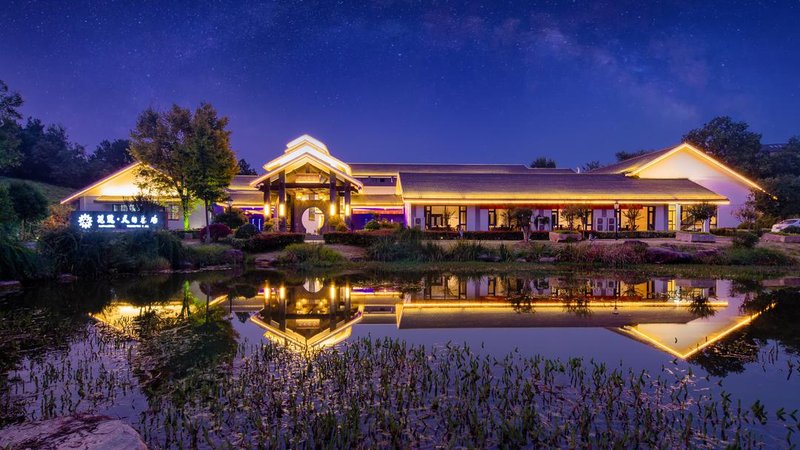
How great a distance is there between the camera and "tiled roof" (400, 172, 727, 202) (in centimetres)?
3419

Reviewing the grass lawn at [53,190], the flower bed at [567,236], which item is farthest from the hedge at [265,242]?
the grass lawn at [53,190]

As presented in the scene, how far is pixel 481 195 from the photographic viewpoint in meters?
34.2

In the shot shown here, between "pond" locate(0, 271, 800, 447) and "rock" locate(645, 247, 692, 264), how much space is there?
5042mm

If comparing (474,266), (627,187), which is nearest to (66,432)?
(474,266)

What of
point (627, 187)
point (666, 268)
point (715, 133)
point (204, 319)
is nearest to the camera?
point (204, 319)

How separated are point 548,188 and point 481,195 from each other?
5846 millimetres

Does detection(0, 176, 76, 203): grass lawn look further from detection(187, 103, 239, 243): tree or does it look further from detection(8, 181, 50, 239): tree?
detection(187, 103, 239, 243): tree

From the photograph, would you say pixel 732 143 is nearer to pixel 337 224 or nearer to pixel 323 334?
pixel 337 224

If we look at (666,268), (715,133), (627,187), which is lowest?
(666,268)

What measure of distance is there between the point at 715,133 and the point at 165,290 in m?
62.1

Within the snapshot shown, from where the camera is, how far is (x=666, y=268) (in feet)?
64.9

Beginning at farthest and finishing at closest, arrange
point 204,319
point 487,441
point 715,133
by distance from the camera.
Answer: point 715,133 < point 204,319 < point 487,441

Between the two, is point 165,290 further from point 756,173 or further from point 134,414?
point 756,173

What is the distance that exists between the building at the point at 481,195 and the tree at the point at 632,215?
127mm
